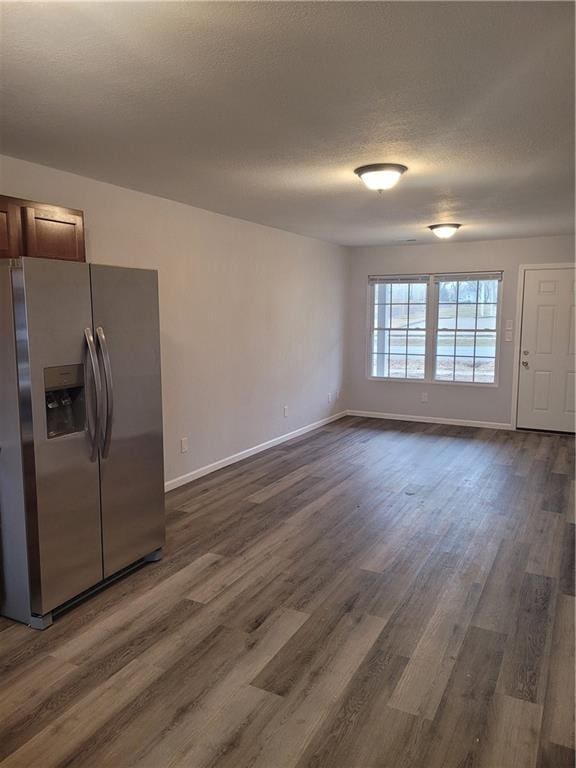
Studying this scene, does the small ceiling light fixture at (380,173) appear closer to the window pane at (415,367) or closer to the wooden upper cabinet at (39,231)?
the wooden upper cabinet at (39,231)

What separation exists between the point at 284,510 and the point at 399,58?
314cm

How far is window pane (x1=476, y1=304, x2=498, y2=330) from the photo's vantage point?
23.1ft

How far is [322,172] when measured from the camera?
353 centimetres

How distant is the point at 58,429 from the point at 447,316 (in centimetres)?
580

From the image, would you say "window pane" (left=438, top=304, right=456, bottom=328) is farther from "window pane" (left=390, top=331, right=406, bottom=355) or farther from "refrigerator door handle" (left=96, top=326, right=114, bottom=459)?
"refrigerator door handle" (left=96, top=326, right=114, bottom=459)

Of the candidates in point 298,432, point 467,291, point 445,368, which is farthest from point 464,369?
point 298,432

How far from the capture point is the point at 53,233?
3.09 m

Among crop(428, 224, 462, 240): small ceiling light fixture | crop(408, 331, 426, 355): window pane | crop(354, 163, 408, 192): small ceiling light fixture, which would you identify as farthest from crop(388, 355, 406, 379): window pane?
crop(354, 163, 408, 192): small ceiling light fixture

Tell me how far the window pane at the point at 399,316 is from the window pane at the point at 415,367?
1.55 ft

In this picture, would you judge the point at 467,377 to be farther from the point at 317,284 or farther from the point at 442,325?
the point at 317,284

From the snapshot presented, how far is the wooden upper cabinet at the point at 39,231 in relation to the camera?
2.88 m

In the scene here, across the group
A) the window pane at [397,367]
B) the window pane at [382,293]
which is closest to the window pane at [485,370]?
the window pane at [397,367]

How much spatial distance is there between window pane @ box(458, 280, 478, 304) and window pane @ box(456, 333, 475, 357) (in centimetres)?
45

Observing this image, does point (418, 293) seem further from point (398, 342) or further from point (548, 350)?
point (548, 350)
